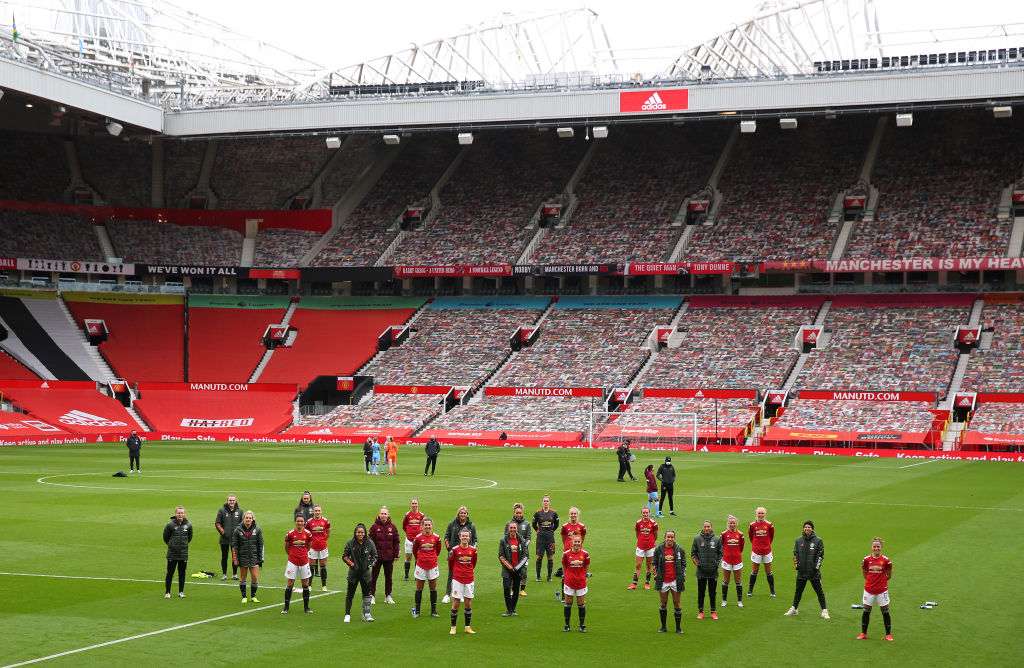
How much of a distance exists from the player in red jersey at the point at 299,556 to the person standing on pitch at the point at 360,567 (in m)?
1.00

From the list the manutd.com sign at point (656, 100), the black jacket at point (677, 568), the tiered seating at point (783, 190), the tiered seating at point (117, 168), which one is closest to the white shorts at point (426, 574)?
the black jacket at point (677, 568)

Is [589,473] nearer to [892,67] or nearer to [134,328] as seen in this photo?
[892,67]

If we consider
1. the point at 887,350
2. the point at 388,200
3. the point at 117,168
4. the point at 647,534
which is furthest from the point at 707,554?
the point at 117,168

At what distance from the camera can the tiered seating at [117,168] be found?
267ft

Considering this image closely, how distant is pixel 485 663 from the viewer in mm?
14781

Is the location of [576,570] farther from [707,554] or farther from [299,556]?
[299,556]

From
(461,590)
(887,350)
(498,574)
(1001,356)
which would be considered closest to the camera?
(461,590)

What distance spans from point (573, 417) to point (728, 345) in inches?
451

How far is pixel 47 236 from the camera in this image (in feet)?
251

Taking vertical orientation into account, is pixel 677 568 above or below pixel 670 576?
above

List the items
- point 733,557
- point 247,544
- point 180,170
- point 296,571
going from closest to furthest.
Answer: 1. point 296,571
2. point 247,544
3. point 733,557
4. point 180,170

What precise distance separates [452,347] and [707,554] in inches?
2148

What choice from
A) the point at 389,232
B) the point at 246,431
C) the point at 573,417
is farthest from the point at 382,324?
the point at 573,417

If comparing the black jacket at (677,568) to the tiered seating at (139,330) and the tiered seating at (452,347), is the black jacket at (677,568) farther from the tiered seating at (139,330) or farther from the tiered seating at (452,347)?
the tiered seating at (139,330)
